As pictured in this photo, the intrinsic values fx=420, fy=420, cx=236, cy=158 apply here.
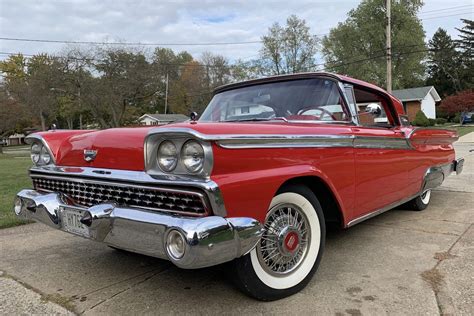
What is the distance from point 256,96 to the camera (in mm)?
3734

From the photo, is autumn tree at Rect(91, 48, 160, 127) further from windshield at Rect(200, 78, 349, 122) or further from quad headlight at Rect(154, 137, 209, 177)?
quad headlight at Rect(154, 137, 209, 177)

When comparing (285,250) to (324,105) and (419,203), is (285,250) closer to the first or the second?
(324,105)

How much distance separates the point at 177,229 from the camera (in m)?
2.12

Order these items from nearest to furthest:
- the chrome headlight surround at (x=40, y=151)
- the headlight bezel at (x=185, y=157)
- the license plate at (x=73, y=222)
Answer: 1. the headlight bezel at (x=185, y=157)
2. the license plate at (x=73, y=222)
3. the chrome headlight surround at (x=40, y=151)

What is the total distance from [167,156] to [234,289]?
1.10 m

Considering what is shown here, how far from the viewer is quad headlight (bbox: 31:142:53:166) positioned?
10.8 ft

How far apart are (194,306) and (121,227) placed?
2.33 ft

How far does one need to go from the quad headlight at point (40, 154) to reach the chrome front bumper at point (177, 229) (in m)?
0.82

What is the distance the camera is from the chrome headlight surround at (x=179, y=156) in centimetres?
219

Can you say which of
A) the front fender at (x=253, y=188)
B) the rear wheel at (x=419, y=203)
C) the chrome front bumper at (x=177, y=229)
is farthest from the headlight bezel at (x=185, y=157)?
the rear wheel at (x=419, y=203)

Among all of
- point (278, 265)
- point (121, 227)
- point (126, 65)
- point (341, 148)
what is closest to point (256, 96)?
point (341, 148)

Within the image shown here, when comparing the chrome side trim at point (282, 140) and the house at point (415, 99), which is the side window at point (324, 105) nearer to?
the chrome side trim at point (282, 140)

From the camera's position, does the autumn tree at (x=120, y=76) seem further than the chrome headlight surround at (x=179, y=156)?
Yes

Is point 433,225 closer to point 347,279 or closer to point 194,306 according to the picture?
point 347,279
